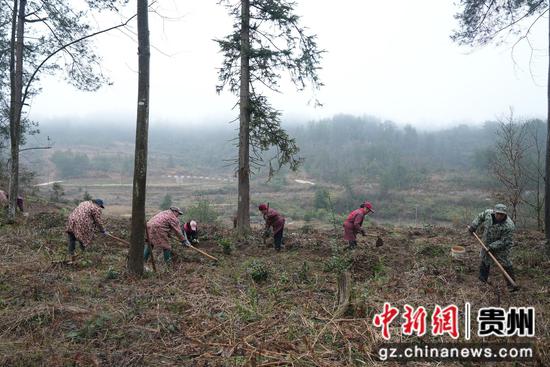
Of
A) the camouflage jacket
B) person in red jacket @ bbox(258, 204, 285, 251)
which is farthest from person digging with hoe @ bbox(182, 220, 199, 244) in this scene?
the camouflage jacket

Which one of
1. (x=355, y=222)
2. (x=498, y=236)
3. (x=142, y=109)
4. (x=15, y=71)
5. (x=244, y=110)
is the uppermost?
(x=15, y=71)

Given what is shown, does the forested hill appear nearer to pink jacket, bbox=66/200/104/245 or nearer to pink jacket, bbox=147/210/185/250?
pink jacket, bbox=66/200/104/245

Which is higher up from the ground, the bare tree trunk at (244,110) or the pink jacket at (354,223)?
the bare tree trunk at (244,110)

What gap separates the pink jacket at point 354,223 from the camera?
9.79 m

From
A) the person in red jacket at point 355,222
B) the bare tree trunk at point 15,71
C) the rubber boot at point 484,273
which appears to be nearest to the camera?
the rubber boot at point 484,273

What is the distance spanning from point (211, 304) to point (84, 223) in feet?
14.5

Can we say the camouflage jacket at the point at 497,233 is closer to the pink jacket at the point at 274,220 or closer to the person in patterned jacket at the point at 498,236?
the person in patterned jacket at the point at 498,236

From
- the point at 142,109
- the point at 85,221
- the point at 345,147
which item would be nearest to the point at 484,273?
the point at 142,109

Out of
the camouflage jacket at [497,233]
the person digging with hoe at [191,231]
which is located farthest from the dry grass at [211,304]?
the person digging with hoe at [191,231]

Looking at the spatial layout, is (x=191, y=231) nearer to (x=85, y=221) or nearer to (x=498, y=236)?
(x=85, y=221)

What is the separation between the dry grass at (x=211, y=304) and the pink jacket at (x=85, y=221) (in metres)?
0.46

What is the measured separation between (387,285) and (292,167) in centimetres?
580

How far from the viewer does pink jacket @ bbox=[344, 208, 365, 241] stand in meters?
9.79

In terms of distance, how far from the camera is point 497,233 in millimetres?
6746
